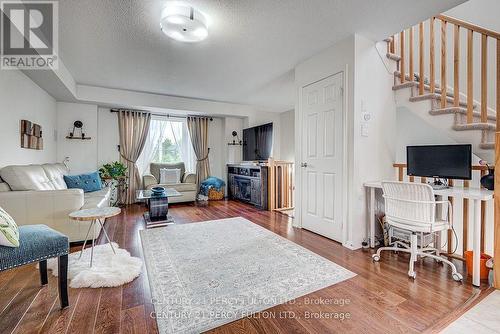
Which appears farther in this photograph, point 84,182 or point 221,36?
point 84,182

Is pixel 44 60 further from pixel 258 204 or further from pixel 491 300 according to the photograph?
pixel 491 300

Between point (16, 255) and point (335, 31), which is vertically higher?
point (335, 31)

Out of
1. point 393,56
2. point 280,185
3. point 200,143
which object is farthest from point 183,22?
point 200,143

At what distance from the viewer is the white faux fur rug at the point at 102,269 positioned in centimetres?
189

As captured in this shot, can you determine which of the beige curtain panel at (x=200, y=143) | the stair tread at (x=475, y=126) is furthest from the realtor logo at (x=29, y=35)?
the stair tread at (x=475, y=126)

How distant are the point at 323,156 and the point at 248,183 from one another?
2.51 m

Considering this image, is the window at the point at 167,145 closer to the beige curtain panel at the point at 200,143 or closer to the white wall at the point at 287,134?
the beige curtain panel at the point at 200,143

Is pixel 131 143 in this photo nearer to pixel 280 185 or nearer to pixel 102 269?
pixel 280 185

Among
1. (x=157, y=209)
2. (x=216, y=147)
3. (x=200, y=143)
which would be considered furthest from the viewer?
(x=216, y=147)

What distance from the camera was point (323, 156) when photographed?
308cm

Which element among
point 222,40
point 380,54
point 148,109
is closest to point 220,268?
point 222,40

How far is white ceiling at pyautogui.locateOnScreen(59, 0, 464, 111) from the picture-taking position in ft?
7.06

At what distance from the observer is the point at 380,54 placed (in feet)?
9.46

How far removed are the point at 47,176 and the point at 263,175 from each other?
137 inches
